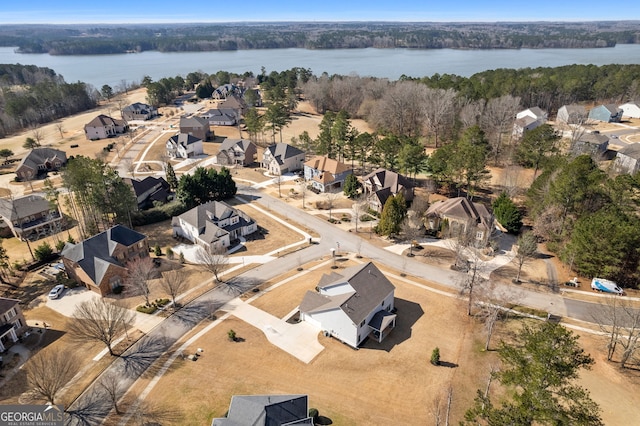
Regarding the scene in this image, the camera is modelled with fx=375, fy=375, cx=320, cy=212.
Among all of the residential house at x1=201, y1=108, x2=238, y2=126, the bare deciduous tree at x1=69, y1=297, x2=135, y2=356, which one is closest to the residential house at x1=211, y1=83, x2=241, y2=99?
the residential house at x1=201, y1=108, x2=238, y2=126

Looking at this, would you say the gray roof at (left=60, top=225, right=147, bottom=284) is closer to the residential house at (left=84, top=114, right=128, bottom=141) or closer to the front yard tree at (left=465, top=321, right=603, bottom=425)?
the front yard tree at (left=465, top=321, right=603, bottom=425)

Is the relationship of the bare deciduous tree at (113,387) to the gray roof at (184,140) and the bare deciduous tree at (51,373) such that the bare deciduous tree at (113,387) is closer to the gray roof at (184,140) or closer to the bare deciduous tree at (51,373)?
the bare deciduous tree at (51,373)

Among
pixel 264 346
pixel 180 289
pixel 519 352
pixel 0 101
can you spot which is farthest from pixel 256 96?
pixel 519 352

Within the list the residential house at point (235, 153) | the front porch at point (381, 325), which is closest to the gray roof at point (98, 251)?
the front porch at point (381, 325)

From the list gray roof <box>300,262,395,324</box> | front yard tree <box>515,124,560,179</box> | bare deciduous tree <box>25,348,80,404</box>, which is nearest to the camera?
bare deciduous tree <box>25,348,80,404</box>

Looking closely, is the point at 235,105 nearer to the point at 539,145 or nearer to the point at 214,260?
the point at 539,145

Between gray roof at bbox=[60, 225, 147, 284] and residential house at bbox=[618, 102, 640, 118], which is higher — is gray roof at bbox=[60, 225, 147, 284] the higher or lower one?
the lower one
